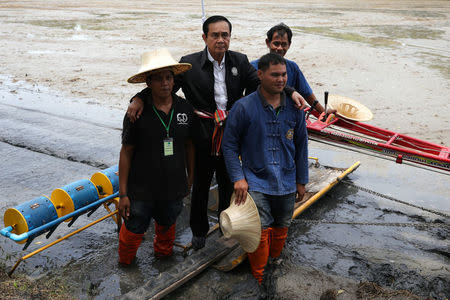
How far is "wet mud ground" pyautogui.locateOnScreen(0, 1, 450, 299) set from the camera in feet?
12.9

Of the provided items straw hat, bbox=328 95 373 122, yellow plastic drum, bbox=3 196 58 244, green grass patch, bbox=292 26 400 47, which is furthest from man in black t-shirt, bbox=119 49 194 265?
green grass patch, bbox=292 26 400 47

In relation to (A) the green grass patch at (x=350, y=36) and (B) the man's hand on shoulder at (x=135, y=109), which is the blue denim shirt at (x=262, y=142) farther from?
(A) the green grass patch at (x=350, y=36)

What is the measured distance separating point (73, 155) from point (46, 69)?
6.92 metres

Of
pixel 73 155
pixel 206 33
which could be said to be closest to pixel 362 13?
pixel 73 155

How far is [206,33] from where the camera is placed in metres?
3.69

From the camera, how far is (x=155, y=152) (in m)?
3.46

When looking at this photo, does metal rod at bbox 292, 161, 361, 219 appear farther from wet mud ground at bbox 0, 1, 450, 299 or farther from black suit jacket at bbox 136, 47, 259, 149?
black suit jacket at bbox 136, 47, 259, 149

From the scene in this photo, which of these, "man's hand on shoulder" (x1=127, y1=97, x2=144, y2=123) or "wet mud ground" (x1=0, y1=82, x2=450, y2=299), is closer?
"man's hand on shoulder" (x1=127, y1=97, x2=144, y2=123)

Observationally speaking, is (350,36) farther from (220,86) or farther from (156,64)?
(156,64)

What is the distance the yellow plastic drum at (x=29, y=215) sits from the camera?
362 centimetres

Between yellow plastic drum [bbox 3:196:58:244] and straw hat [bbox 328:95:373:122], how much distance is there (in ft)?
10.6

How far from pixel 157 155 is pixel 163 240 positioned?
96 cm

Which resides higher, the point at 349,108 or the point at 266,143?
the point at 266,143

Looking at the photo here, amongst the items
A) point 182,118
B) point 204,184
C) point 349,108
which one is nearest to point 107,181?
point 204,184
